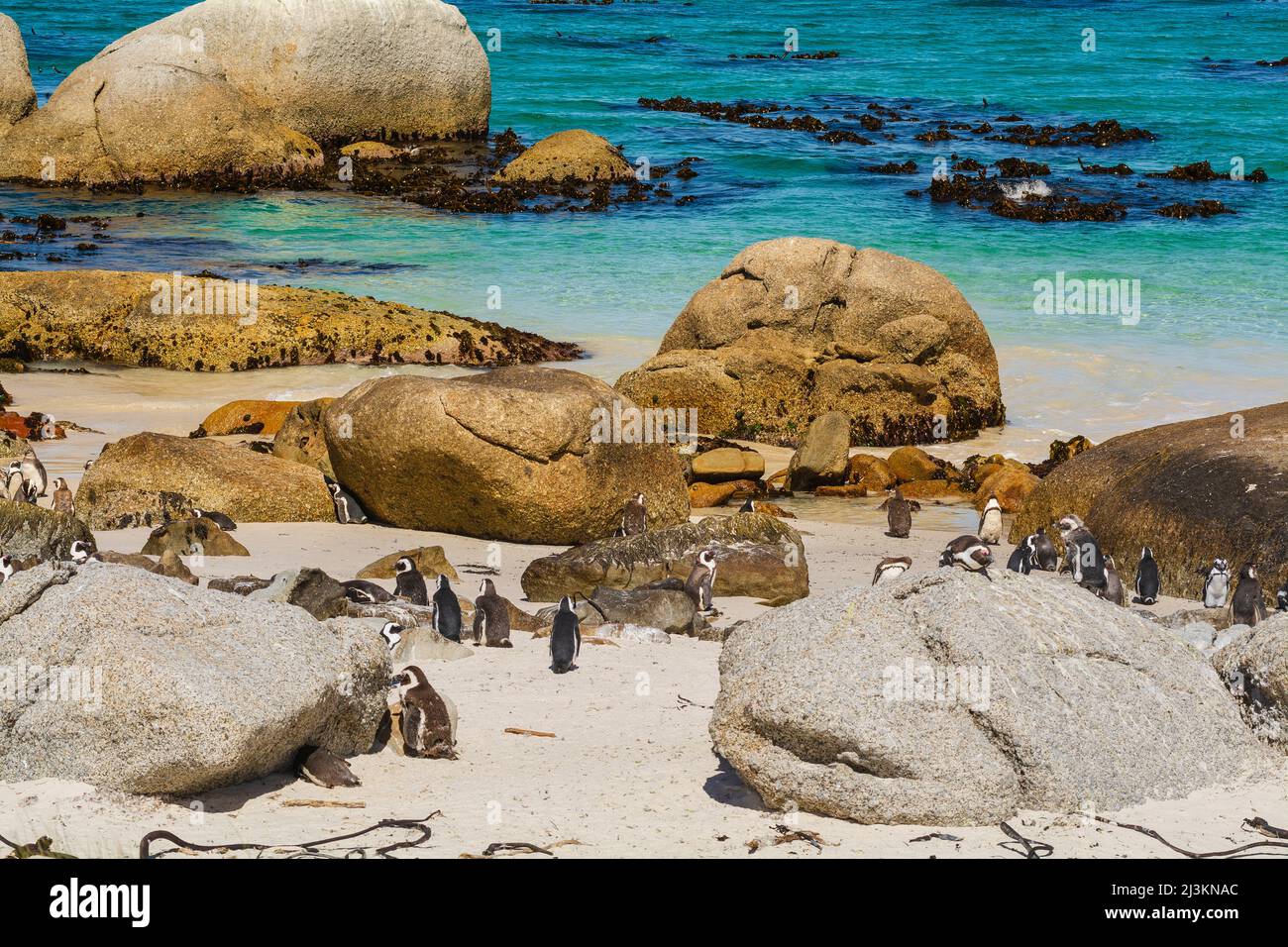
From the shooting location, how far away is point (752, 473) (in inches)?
563

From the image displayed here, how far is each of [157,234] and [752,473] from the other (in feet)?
50.4

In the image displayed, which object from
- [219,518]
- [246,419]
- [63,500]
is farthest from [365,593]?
[246,419]

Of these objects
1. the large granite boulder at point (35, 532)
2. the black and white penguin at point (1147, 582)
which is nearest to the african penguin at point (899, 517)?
the black and white penguin at point (1147, 582)

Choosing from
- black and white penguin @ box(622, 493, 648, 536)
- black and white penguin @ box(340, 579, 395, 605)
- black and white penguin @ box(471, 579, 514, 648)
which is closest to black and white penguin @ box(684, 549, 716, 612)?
black and white penguin @ box(471, 579, 514, 648)

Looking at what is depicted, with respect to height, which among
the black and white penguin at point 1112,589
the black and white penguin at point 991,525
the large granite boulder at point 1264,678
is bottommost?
the black and white penguin at point 991,525

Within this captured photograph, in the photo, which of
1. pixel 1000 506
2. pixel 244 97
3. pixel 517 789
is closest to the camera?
pixel 517 789

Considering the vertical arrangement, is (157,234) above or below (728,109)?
below

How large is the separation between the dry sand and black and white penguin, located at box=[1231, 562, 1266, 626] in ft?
9.77

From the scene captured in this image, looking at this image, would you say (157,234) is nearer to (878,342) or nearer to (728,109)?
(878,342)

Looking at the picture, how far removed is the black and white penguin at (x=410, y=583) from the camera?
9.74 metres

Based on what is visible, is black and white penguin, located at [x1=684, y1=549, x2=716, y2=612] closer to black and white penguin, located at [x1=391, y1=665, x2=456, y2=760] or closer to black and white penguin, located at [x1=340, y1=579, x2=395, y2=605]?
black and white penguin, located at [x1=340, y1=579, x2=395, y2=605]

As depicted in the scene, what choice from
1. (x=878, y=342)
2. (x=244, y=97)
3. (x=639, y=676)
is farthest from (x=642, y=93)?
(x=639, y=676)

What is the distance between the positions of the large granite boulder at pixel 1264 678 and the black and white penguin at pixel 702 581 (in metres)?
3.68

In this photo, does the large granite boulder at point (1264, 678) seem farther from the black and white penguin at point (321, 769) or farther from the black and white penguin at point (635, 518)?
the black and white penguin at point (635, 518)
